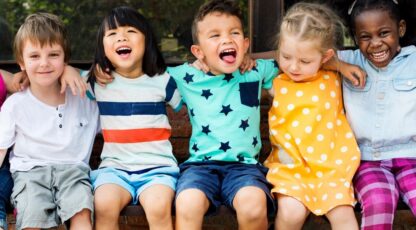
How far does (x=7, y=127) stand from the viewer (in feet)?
10.9

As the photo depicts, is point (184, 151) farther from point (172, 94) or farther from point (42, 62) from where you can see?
point (42, 62)

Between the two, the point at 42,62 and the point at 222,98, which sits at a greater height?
the point at 42,62

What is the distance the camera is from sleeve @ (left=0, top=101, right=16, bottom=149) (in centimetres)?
333

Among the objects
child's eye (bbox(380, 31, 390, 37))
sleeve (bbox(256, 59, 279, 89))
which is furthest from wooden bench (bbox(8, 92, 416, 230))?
child's eye (bbox(380, 31, 390, 37))

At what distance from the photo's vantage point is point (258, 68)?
11.4 feet

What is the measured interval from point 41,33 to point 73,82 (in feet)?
0.86

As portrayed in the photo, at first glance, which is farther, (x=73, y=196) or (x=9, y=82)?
(x=9, y=82)

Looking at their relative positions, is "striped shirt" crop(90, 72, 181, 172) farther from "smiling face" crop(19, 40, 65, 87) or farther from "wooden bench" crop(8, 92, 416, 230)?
"wooden bench" crop(8, 92, 416, 230)

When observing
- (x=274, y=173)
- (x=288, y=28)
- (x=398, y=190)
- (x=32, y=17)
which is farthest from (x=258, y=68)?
(x=32, y=17)

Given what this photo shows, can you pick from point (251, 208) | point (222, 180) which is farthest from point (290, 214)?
point (222, 180)

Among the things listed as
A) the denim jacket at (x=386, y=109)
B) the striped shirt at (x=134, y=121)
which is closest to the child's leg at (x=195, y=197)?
the striped shirt at (x=134, y=121)

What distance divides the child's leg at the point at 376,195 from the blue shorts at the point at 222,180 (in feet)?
1.26

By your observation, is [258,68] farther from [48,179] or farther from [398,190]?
[48,179]

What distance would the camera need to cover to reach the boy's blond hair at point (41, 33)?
3.36m
